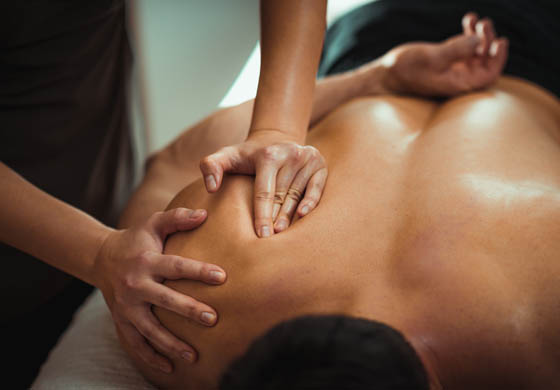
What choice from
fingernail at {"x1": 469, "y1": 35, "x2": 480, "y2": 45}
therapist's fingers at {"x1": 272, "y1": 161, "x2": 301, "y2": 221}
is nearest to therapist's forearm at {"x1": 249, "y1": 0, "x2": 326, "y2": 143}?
therapist's fingers at {"x1": 272, "y1": 161, "x2": 301, "y2": 221}

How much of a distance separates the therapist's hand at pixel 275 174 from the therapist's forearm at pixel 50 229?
8.4 inches

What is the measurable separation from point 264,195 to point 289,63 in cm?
27

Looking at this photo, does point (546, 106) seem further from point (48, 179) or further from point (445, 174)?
point (48, 179)

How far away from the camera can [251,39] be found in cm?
124

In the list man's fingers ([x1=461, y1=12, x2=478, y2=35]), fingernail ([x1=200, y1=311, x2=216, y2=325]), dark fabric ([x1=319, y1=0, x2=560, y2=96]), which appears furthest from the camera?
dark fabric ([x1=319, y1=0, x2=560, y2=96])

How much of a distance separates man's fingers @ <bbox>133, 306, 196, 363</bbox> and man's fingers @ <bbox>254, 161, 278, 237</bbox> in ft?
0.57

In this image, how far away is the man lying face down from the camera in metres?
0.51

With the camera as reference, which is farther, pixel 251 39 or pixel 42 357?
pixel 251 39

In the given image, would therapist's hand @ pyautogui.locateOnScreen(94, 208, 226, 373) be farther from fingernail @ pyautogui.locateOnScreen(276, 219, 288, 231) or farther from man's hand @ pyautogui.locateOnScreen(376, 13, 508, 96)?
man's hand @ pyautogui.locateOnScreen(376, 13, 508, 96)

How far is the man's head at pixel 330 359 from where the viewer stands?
478mm

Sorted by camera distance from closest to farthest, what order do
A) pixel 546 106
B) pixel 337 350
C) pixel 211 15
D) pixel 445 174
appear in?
pixel 337 350 < pixel 445 174 < pixel 546 106 < pixel 211 15

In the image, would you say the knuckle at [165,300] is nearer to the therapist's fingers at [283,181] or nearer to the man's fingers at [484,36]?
the therapist's fingers at [283,181]

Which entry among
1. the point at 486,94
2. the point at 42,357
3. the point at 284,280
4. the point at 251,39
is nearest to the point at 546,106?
the point at 486,94

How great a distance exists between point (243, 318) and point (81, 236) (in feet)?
1.01
